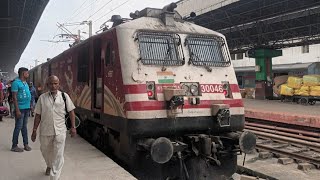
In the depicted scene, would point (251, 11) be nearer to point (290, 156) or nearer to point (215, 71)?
point (290, 156)

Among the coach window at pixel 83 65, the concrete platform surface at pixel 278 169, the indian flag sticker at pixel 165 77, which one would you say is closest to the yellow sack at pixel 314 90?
the concrete platform surface at pixel 278 169

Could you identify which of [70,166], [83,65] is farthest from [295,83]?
[70,166]

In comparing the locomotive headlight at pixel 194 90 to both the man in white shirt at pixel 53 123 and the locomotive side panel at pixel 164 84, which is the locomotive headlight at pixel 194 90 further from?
the man in white shirt at pixel 53 123

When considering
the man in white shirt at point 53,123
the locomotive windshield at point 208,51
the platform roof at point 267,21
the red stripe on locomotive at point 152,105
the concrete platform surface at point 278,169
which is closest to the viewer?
the man in white shirt at point 53,123

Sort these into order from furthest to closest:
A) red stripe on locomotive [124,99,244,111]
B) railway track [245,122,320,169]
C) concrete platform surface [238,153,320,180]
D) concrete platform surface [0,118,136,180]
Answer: railway track [245,122,320,169]
concrete platform surface [238,153,320,180]
red stripe on locomotive [124,99,244,111]
concrete platform surface [0,118,136,180]

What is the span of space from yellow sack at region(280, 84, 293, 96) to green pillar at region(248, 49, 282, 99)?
333cm

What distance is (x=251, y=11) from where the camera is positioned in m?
26.5

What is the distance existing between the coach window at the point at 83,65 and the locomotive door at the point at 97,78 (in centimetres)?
62

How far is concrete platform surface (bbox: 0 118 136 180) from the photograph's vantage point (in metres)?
5.91

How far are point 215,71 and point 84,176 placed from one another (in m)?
3.04

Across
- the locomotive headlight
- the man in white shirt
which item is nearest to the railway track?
the locomotive headlight

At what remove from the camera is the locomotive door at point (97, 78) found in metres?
7.88

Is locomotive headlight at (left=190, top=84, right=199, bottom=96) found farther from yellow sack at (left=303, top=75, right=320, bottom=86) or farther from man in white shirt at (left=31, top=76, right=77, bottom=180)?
yellow sack at (left=303, top=75, right=320, bottom=86)

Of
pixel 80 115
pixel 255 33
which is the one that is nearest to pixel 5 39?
pixel 255 33
